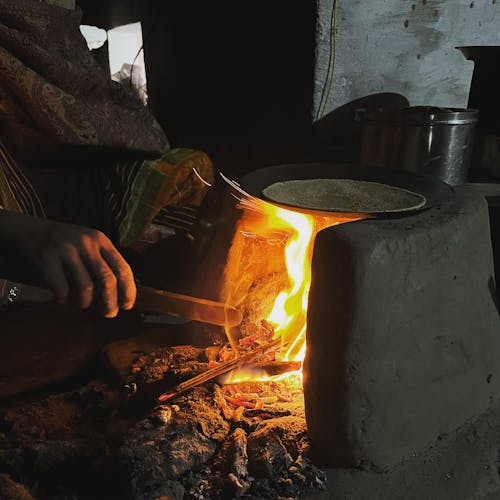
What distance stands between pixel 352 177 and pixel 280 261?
0.62m

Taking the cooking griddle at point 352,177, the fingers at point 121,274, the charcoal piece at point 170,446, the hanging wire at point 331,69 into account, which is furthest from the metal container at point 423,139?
the fingers at point 121,274

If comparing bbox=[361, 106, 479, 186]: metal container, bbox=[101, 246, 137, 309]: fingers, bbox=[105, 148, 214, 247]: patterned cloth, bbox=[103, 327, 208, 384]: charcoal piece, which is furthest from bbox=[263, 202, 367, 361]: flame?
bbox=[105, 148, 214, 247]: patterned cloth

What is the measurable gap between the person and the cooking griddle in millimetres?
Answer: 860

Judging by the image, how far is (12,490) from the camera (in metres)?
1.74

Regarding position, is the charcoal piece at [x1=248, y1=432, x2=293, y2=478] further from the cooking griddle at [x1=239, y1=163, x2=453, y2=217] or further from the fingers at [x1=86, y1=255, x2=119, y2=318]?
the cooking griddle at [x1=239, y1=163, x2=453, y2=217]

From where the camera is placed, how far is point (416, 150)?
10.2 feet

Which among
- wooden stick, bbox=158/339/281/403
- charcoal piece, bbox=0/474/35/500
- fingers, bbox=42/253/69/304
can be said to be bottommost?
charcoal piece, bbox=0/474/35/500

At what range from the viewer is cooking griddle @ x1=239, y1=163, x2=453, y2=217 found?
84.9 inches

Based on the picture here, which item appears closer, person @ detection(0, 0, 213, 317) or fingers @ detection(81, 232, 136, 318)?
fingers @ detection(81, 232, 136, 318)

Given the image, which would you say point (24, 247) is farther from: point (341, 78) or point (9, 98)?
point (341, 78)

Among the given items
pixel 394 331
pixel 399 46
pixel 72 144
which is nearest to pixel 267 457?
pixel 394 331

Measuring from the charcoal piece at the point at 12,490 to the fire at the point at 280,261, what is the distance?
3.35 feet

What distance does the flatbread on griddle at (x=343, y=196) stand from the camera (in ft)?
6.40

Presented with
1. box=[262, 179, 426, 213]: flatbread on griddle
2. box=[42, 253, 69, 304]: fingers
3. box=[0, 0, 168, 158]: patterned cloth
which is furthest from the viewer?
box=[0, 0, 168, 158]: patterned cloth
